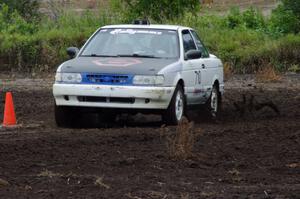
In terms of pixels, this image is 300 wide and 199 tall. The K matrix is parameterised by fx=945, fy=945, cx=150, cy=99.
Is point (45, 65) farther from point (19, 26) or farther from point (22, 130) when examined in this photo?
point (22, 130)

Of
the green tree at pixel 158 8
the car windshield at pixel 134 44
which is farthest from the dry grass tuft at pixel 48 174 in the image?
the green tree at pixel 158 8

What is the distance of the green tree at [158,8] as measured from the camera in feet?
88.6

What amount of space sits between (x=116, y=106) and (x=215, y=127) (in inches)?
64.6

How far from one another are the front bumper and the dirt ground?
0.48 m

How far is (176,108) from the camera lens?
14.5 m

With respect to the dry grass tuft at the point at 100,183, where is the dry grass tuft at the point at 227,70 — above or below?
below

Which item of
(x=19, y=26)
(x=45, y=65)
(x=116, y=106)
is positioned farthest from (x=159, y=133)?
(x=19, y=26)

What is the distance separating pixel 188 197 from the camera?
27.1 feet

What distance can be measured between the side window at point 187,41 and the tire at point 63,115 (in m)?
2.26

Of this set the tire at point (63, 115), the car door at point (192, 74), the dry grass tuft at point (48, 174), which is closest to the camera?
the dry grass tuft at point (48, 174)

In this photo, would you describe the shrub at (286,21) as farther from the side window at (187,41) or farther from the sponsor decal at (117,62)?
the sponsor decal at (117,62)

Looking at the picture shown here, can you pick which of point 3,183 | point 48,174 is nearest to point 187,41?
point 48,174

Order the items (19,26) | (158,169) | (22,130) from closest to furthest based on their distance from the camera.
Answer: (158,169) < (22,130) < (19,26)

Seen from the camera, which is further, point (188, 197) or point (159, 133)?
point (159, 133)
